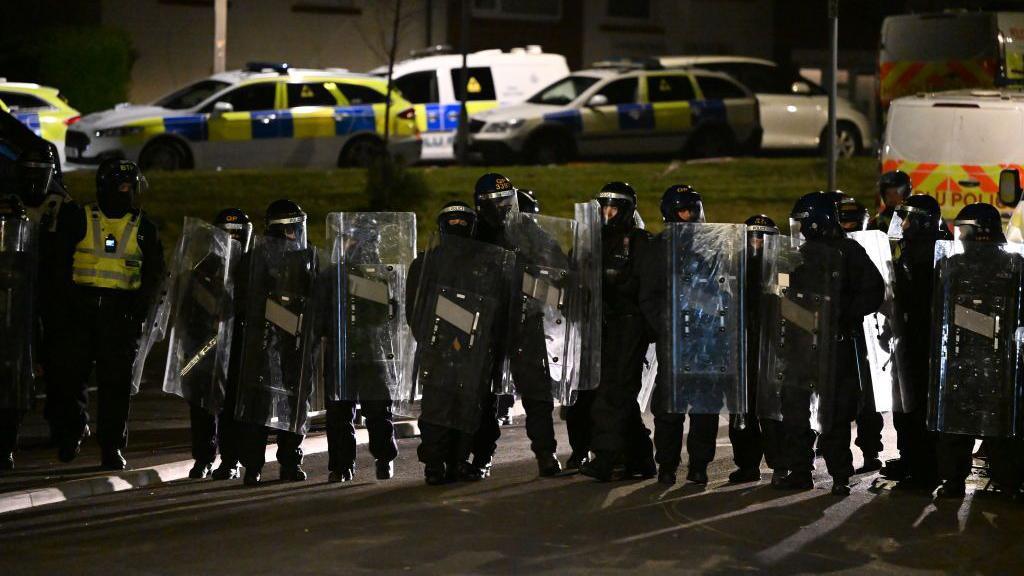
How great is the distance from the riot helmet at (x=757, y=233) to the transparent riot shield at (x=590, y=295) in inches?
33.5

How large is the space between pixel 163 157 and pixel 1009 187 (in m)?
11.2

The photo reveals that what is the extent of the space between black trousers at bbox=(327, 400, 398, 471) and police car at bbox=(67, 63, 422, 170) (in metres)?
12.4

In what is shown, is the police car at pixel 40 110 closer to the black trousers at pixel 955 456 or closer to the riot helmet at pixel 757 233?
the riot helmet at pixel 757 233

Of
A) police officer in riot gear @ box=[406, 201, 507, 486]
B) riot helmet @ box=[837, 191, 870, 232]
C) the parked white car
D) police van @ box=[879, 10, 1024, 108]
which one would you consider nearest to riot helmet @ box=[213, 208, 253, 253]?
police officer in riot gear @ box=[406, 201, 507, 486]

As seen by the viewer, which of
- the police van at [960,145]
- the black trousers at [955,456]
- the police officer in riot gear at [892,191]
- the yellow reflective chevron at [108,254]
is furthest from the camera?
the police van at [960,145]

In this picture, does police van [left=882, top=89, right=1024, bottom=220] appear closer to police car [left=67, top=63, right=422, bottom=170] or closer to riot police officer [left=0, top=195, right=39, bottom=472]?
police car [left=67, top=63, right=422, bottom=170]

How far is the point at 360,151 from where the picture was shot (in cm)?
2238

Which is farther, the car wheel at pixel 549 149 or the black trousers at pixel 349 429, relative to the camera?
the car wheel at pixel 549 149

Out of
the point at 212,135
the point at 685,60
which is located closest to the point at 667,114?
the point at 685,60

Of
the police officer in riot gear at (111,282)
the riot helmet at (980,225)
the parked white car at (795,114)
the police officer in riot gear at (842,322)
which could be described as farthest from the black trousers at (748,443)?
the parked white car at (795,114)

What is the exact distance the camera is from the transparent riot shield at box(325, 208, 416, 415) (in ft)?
30.9

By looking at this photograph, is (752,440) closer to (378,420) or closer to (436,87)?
(378,420)

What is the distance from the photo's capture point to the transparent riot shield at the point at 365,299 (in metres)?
9.43

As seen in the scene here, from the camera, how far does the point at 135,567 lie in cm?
739
